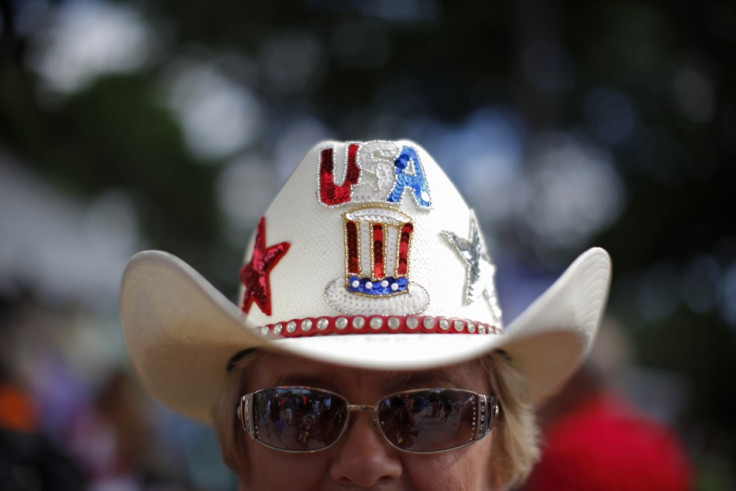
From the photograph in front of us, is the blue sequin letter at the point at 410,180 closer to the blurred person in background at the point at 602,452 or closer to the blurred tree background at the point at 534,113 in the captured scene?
the blurred person in background at the point at 602,452

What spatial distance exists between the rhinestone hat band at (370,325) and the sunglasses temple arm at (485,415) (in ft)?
0.57

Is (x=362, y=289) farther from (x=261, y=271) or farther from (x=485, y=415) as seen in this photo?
(x=485, y=415)

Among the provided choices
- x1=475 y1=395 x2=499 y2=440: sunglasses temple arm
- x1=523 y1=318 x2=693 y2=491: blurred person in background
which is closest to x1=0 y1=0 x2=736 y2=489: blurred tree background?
x1=523 y1=318 x2=693 y2=491: blurred person in background

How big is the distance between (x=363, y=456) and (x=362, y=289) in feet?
1.20

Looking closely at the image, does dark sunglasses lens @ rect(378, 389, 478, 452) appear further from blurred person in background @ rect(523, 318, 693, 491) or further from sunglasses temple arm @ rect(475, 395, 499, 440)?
blurred person in background @ rect(523, 318, 693, 491)

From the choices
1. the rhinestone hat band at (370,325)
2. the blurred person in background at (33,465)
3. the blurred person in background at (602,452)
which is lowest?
the blurred person in background at (602,452)

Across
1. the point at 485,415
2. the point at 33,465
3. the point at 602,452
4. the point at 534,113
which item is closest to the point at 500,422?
the point at 485,415

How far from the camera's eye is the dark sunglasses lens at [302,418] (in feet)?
5.62

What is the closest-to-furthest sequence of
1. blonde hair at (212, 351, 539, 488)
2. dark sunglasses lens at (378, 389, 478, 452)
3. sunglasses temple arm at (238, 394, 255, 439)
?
1. dark sunglasses lens at (378, 389, 478, 452)
2. sunglasses temple arm at (238, 394, 255, 439)
3. blonde hair at (212, 351, 539, 488)

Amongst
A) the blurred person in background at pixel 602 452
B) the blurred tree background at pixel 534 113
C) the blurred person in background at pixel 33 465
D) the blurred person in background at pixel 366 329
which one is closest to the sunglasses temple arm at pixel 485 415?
the blurred person in background at pixel 366 329

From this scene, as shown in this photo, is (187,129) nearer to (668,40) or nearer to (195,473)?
(668,40)

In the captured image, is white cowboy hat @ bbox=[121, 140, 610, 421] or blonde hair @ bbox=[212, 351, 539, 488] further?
blonde hair @ bbox=[212, 351, 539, 488]

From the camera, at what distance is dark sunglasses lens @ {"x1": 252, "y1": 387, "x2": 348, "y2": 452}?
1.71 m

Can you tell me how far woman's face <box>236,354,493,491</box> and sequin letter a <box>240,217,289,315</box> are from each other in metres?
0.15
